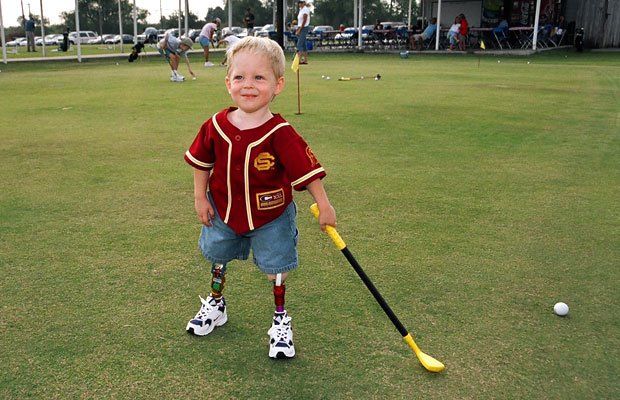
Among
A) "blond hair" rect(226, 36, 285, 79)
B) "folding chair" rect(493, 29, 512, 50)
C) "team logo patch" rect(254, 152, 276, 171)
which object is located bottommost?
"team logo patch" rect(254, 152, 276, 171)

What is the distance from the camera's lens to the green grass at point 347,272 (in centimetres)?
261

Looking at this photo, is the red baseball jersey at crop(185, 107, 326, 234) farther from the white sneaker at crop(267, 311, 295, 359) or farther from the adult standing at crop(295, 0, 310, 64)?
the adult standing at crop(295, 0, 310, 64)

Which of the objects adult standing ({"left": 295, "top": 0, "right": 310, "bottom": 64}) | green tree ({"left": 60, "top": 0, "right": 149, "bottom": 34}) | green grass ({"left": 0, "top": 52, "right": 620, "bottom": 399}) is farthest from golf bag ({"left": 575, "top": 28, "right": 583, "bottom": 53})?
green tree ({"left": 60, "top": 0, "right": 149, "bottom": 34})

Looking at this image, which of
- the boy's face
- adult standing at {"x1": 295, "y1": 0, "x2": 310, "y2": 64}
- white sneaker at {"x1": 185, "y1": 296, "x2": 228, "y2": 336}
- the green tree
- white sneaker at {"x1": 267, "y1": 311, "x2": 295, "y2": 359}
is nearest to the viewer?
the boy's face

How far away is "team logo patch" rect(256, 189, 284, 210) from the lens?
2.73 metres

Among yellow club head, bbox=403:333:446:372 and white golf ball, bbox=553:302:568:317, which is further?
white golf ball, bbox=553:302:568:317

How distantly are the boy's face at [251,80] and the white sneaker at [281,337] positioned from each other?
0.99 m

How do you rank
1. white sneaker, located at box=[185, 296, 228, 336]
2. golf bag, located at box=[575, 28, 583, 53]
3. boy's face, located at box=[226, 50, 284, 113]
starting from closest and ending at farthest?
boy's face, located at box=[226, 50, 284, 113] → white sneaker, located at box=[185, 296, 228, 336] → golf bag, located at box=[575, 28, 583, 53]

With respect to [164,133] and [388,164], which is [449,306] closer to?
[388,164]

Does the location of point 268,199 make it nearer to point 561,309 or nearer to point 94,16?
point 561,309

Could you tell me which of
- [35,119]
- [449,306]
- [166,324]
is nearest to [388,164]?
[449,306]

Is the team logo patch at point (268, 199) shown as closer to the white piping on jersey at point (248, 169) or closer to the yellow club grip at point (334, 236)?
the white piping on jersey at point (248, 169)

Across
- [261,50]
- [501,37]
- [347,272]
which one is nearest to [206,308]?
[347,272]

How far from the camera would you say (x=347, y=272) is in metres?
3.68
